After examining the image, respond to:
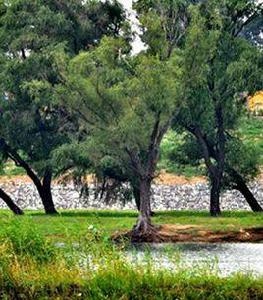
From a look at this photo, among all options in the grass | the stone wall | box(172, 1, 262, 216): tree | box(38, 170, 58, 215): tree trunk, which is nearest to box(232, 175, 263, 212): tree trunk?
box(172, 1, 262, 216): tree

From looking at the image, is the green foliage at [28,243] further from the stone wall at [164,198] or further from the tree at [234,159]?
the stone wall at [164,198]

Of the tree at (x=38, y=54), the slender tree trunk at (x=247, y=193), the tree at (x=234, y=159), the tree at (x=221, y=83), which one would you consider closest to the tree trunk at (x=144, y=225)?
the tree at (x=221, y=83)

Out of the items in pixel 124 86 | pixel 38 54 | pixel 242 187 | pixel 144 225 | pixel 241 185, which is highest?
pixel 38 54

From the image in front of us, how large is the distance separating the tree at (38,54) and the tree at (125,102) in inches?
366

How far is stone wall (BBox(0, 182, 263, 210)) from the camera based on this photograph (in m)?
66.7

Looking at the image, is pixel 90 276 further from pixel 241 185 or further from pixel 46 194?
pixel 46 194

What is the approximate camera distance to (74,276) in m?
13.3

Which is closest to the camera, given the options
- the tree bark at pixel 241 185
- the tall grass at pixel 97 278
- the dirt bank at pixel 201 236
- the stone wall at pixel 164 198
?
the tall grass at pixel 97 278

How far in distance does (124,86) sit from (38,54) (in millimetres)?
12212

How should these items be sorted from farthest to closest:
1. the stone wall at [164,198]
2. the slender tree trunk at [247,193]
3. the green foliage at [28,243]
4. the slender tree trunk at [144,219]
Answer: the stone wall at [164,198] < the slender tree trunk at [247,193] < the slender tree trunk at [144,219] < the green foliage at [28,243]

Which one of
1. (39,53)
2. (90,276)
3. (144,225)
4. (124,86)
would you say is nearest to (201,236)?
(144,225)

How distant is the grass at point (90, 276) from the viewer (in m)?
12.7

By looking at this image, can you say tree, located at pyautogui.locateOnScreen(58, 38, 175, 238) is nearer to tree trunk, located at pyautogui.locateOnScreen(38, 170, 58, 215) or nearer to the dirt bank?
the dirt bank

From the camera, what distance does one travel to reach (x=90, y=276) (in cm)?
1331
